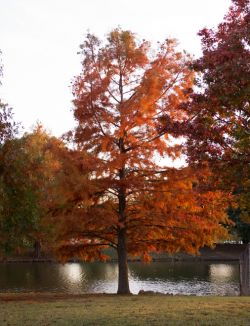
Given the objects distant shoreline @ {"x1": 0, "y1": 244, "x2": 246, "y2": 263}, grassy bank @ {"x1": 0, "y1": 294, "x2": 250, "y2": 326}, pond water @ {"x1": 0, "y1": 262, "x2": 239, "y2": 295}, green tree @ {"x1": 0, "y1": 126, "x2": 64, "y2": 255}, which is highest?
green tree @ {"x1": 0, "y1": 126, "x2": 64, "y2": 255}

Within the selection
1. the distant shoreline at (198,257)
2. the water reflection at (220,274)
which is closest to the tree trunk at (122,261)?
the water reflection at (220,274)

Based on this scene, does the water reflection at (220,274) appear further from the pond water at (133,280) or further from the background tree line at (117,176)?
the background tree line at (117,176)

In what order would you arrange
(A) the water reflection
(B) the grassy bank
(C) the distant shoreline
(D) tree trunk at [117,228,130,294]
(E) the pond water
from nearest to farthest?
(B) the grassy bank, (D) tree trunk at [117,228,130,294], (E) the pond water, (A) the water reflection, (C) the distant shoreline

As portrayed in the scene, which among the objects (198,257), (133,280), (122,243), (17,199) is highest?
(17,199)

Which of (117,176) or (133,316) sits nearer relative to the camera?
(133,316)

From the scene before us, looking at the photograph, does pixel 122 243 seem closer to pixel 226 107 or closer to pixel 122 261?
pixel 122 261

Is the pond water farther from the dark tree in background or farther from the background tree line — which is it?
the dark tree in background

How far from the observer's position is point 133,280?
1441 inches

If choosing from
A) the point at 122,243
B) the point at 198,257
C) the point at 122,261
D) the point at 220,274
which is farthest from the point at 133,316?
the point at 198,257

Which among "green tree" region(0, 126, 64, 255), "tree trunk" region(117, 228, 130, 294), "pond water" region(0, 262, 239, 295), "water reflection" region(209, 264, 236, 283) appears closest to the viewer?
"green tree" region(0, 126, 64, 255)

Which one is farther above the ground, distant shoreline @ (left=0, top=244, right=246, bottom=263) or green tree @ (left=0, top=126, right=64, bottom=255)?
green tree @ (left=0, top=126, right=64, bottom=255)

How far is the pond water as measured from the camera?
31.4 meters

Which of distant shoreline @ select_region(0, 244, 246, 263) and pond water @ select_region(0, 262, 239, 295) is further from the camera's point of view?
distant shoreline @ select_region(0, 244, 246, 263)

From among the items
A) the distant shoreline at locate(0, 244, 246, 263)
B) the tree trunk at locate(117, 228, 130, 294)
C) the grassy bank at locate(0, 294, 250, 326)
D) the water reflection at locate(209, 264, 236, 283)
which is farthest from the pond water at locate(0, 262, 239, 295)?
the grassy bank at locate(0, 294, 250, 326)
